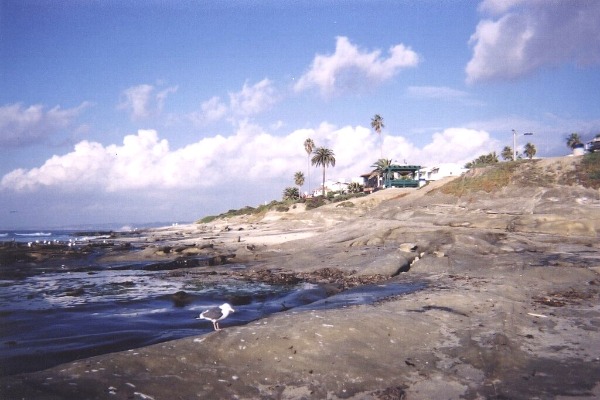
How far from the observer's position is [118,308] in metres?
12.6

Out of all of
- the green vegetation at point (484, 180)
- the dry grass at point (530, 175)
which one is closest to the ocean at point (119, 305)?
the green vegetation at point (484, 180)

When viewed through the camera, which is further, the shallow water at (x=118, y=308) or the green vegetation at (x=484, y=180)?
the green vegetation at (x=484, y=180)

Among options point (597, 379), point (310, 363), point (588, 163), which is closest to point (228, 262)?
point (310, 363)

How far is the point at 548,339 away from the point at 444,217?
22540mm

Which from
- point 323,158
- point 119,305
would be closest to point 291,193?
point 323,158

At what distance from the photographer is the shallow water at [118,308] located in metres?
8.71

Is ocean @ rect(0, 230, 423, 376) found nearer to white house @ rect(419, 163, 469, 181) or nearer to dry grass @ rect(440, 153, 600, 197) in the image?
dry grass @ rect(440, 153, 600, 197)

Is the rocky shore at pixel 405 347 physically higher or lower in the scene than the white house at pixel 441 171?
lower

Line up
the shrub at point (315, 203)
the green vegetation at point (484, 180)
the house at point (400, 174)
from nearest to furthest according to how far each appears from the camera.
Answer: the green vegetation at point (484, 180)
the shrub at point (315, 203)
the house at point (400, 174)

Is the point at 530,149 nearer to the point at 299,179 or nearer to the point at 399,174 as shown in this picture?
the point at 399,174

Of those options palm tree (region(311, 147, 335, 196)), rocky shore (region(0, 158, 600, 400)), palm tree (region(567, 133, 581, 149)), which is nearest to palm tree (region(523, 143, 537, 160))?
palm tree (region(567, 133, 581, 149))

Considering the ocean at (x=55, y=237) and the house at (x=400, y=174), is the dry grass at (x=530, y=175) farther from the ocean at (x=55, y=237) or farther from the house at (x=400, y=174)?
the ocean at (x=55, y=237)

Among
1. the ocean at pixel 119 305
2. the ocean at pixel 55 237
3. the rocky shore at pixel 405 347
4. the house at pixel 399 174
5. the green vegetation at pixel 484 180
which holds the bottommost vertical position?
the ocean at pixel 55 237

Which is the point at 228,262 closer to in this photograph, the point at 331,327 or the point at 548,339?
the point at 331,327
